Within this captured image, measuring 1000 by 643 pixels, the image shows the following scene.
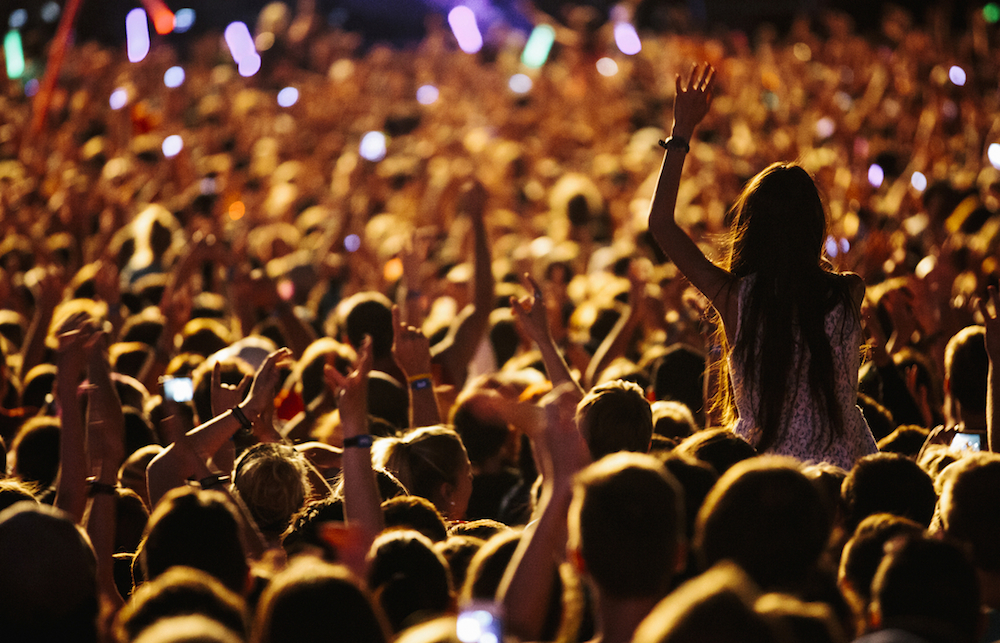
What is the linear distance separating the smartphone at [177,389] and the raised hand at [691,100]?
179 centimetres

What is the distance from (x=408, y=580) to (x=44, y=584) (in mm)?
763

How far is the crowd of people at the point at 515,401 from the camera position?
6.95 feet

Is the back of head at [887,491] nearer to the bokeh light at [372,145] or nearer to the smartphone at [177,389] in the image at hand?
the smartphone at [177,389]

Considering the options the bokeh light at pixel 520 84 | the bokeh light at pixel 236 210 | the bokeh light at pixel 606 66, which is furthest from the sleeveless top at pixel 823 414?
the bokeh light at pixel 606 66

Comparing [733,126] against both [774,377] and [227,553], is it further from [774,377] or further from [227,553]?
[227,553]

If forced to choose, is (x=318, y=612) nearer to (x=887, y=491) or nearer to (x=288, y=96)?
(x=887, y=491)

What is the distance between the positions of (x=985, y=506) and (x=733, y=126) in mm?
11612

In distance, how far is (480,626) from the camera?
1876mm

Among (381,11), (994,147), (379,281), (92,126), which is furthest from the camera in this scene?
(381,11)

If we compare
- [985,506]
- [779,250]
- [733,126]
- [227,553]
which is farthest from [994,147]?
[733,126]

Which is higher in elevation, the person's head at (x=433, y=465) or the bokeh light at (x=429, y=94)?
the bokeh light at (x=429, y=94)

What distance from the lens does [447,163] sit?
1132 cm

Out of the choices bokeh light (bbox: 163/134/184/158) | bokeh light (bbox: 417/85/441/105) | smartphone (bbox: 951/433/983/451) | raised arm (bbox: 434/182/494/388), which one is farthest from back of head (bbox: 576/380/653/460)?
bokeh light (bbox: 417/85/441/105)

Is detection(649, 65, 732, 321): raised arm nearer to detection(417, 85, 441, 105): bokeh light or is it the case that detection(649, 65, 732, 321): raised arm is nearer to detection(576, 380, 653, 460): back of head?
detection(576, 380, 653, 460): back of head
